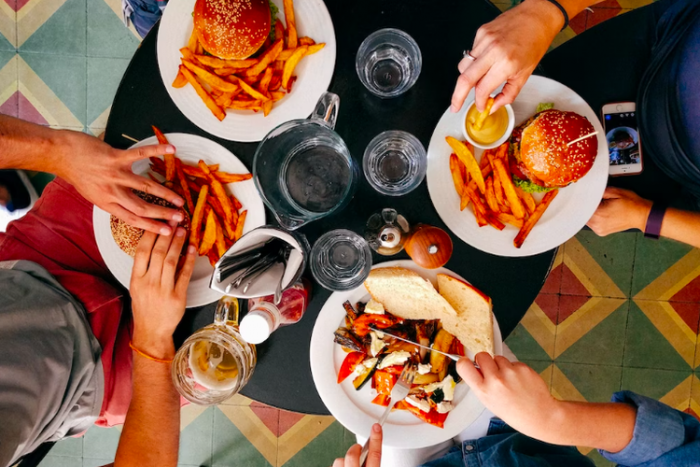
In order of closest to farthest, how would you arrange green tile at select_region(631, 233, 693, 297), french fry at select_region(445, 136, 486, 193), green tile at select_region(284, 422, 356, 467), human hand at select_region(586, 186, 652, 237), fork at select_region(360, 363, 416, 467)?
1. french fry at select_region(445, 136, 486, 193)
2. fork at select_region(360, 363, 416, 467)
3. human hand at select_region(586, 186, 652, 237)
4. green tile at select_region(631, 233, 693, 297)
5. green tile at select_region(284, 422, 356, 467)

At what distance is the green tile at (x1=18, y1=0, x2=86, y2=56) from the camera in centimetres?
266

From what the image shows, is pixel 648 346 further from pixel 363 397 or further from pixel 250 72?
pixel 250 72

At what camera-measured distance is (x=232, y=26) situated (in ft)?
4.45

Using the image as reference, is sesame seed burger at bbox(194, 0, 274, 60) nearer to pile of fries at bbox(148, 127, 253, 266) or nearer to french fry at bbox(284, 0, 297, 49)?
french fry at bbox(284, 0, 297, 49)

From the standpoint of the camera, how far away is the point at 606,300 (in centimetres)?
265

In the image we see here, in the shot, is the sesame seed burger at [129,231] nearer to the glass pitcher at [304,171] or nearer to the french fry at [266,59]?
the glass pitcher at [304,171]

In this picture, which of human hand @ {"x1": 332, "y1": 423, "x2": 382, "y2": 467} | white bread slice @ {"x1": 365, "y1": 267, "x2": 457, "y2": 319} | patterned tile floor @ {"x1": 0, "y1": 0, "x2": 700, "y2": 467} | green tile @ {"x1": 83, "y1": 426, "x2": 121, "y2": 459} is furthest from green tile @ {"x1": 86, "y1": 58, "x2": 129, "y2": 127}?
human hand @ {"x1": 332, "y1": 423, "x2": 382, "y2": 467}

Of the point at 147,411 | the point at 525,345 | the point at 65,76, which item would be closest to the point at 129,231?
the point at 147,411

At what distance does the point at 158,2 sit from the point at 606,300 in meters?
2.70

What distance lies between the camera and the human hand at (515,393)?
4.44ft

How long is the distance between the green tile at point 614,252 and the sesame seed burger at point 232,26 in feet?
6.81

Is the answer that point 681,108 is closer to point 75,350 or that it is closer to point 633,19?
point 633,19

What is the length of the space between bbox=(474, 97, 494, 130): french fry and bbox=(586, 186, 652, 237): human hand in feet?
1.96

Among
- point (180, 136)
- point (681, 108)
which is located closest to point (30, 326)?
point (180, 136)
